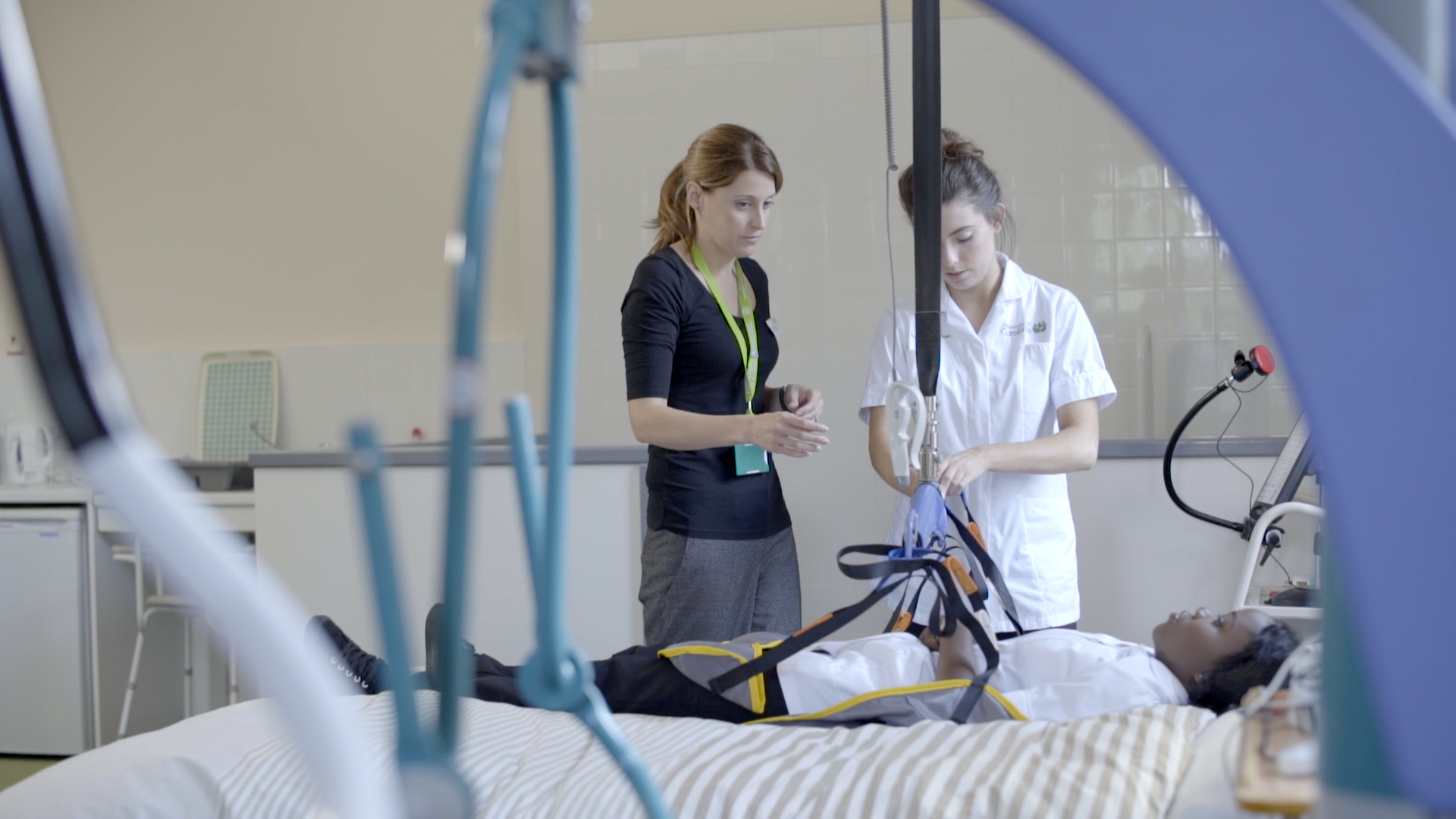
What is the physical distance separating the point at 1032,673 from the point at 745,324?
82 centimetres

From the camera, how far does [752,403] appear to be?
6.60 feet

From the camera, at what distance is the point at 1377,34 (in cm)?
30

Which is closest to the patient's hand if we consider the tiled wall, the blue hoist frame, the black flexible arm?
the black flexible arm

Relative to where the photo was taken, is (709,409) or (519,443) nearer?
(519,443)

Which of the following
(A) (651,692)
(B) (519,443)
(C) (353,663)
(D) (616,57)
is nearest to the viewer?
(B) (519,443)

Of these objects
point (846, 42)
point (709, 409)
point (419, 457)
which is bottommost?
point (419, 457)

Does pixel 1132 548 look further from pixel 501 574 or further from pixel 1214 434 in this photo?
pixel 501 574

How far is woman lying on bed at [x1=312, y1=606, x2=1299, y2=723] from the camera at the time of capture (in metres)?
1.49

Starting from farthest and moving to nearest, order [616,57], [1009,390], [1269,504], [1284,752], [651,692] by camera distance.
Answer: [616,57] → [1269,504] → [1009,390] → [651,692] → [1284,752]

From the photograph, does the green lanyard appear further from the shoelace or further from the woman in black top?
the shoelace

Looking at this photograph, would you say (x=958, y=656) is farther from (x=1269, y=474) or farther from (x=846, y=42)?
(x=846, y=42)

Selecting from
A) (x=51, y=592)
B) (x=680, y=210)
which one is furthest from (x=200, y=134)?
(x=680, y=210)

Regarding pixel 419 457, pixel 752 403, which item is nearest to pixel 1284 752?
pixel 752 403

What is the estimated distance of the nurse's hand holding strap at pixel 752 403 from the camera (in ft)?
5.86
